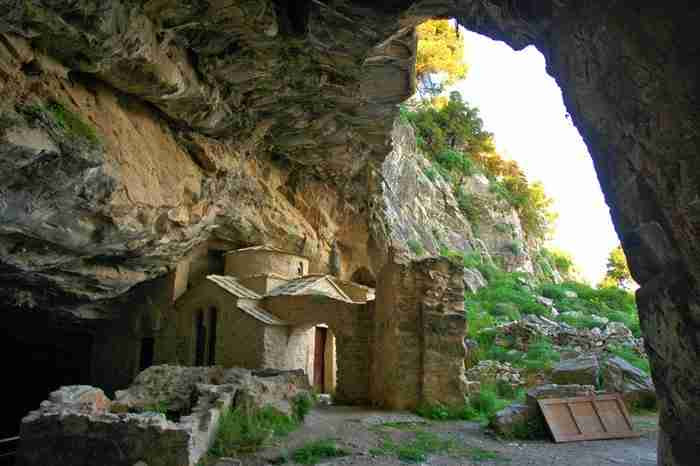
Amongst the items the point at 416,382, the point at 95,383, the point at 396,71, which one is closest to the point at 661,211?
the point at 396,71

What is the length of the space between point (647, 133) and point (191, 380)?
10.7 metres

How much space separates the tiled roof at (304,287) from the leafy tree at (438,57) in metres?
19.7

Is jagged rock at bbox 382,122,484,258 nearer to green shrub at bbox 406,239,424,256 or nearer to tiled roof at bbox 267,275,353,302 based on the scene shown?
green shrub at bbox 406,239,424,256

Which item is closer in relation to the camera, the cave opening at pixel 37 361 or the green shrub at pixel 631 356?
the green shrub at pixel 631 356

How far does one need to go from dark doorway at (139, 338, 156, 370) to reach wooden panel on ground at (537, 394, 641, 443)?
13423 mm

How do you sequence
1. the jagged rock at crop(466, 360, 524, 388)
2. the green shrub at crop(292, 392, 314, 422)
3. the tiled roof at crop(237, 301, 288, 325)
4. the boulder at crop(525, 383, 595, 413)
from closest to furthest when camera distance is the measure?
the boulder at crop(525, 383, 595, 413) < the green shrub at crop(292, 392, 314, 422) < the jagged rock at crop(466, 360, 524, 388) < the tiled roof at crop(237, 301, 288, 325)

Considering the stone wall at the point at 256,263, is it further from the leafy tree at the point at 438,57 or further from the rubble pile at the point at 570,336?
the leafy tree at the point at 438,57

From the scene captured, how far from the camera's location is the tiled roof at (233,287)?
55.7ft

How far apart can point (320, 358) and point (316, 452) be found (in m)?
11.1

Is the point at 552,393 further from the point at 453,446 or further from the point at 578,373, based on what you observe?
the point at 578,373

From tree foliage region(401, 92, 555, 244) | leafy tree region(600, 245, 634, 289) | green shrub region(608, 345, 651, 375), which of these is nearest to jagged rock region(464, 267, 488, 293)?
tree foliage region(401, 92, 555, 244)

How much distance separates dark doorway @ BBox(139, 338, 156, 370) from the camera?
18.6 m

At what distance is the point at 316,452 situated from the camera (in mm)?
8633

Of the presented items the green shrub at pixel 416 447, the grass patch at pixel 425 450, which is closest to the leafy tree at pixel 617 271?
the green shrub at pixel 416 447
